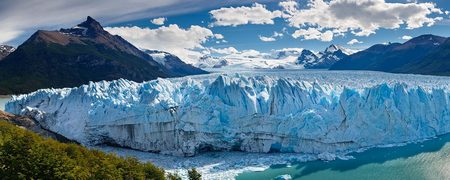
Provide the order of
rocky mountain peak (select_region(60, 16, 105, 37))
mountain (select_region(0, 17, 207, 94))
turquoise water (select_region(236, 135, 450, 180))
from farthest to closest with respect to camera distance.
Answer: rocky mountain peak (select_region(60, 16, 105, 37)), mountain (select_region(0, 17, 207, 94)), turquoise water (select_region(236, 135, 450, 180))

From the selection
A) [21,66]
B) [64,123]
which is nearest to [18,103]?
[64,123]

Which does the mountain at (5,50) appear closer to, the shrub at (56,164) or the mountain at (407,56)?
the mountain at (407,56)

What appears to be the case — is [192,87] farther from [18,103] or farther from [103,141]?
[18,103]

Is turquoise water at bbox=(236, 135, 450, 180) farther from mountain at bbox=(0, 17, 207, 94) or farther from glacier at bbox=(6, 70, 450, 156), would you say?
mountain at bbox=(0, 17, 207, 94)

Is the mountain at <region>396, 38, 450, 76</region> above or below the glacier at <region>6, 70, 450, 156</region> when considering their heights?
above

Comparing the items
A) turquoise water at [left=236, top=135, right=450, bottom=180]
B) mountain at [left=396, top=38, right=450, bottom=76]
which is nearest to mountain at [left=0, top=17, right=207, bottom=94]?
mountain at [left=396, top=38, right=450, bottom=76]

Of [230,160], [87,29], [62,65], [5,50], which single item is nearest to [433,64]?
[62,65]

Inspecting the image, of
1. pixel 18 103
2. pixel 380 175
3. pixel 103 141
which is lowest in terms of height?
pixel 380 175
